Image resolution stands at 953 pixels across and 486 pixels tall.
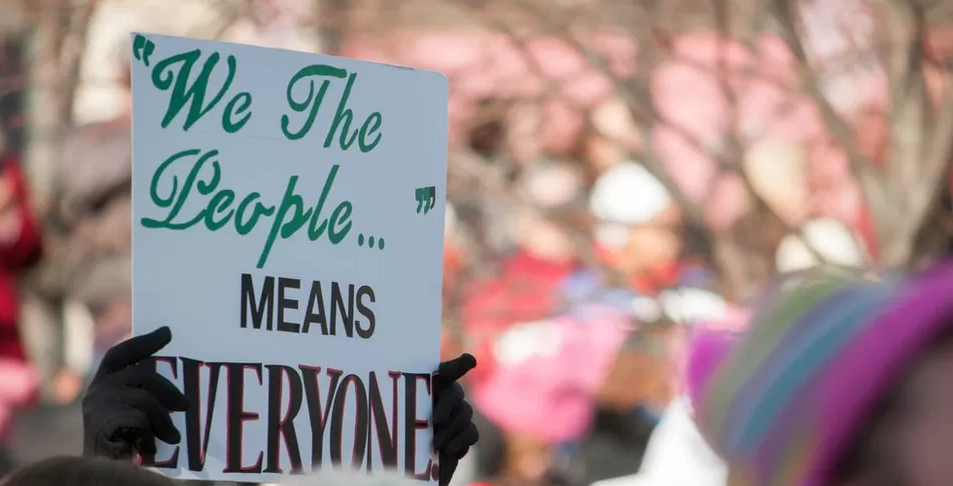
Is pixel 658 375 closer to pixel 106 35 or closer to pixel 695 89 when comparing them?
pixel 695 89

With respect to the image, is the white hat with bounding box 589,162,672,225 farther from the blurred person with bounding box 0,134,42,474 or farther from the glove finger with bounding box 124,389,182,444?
the glove finger with bounding box 124,389,182,444

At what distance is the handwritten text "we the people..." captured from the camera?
251cm

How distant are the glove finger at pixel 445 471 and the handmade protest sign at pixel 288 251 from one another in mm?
15

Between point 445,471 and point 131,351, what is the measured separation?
0.55 metres

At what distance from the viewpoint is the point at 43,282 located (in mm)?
7652

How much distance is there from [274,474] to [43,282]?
18.0 feet

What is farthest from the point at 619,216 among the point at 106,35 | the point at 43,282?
the point at 106,35

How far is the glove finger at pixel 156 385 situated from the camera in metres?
2.36

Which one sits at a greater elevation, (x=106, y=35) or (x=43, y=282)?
(x=106, y=35)

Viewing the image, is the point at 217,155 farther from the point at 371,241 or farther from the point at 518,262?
the point at 518,262

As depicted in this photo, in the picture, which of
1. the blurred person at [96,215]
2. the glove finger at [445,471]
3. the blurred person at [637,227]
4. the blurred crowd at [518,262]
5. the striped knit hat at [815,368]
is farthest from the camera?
the blurred person at [96,215]

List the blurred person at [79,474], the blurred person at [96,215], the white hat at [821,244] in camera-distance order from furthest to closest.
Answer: the blurred person at [96,215] < the white hat at [821,244] < the blurred person at [79,474]

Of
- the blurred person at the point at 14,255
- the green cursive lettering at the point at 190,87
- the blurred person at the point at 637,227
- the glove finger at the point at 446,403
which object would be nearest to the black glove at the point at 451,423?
the glove finger at the point at 446,403

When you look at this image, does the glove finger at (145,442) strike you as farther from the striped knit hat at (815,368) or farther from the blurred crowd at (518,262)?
the blurred crowd at (518,262)
